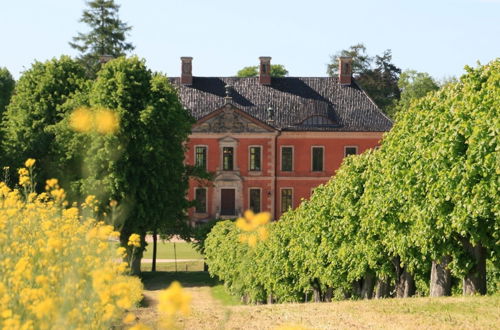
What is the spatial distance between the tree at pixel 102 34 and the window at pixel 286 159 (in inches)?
A: 711

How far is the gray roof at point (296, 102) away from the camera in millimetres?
54438

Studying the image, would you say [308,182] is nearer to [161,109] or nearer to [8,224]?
[161,109]

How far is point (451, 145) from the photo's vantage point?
16.2 m

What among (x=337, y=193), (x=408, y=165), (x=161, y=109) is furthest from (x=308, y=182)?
(x=408, y=165)

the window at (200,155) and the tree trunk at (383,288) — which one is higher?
the window at (200,155)

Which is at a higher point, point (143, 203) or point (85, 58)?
point (85, 58)

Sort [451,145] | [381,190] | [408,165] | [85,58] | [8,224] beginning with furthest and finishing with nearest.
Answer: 1. [85,58]
2. [381,190]
3. [408,165]
4. [451,145]
5. [8,224]

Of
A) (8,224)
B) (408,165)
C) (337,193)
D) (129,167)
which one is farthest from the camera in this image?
(129,167)

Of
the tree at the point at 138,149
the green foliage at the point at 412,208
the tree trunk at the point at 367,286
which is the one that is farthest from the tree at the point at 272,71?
the tree trunk at the point at 367,286

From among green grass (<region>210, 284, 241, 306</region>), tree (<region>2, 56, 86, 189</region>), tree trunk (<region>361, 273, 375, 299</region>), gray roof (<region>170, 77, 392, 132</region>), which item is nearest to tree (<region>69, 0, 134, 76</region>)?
gray roof (<region>170, 77, 392, 132</region>)

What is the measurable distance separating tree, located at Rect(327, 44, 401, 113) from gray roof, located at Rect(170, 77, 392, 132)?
20689 millimetres

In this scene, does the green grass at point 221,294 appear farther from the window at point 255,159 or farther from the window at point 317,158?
the window at point 317,158

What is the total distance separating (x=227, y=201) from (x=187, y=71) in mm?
9075

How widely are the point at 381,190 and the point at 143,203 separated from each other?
18.9 m
